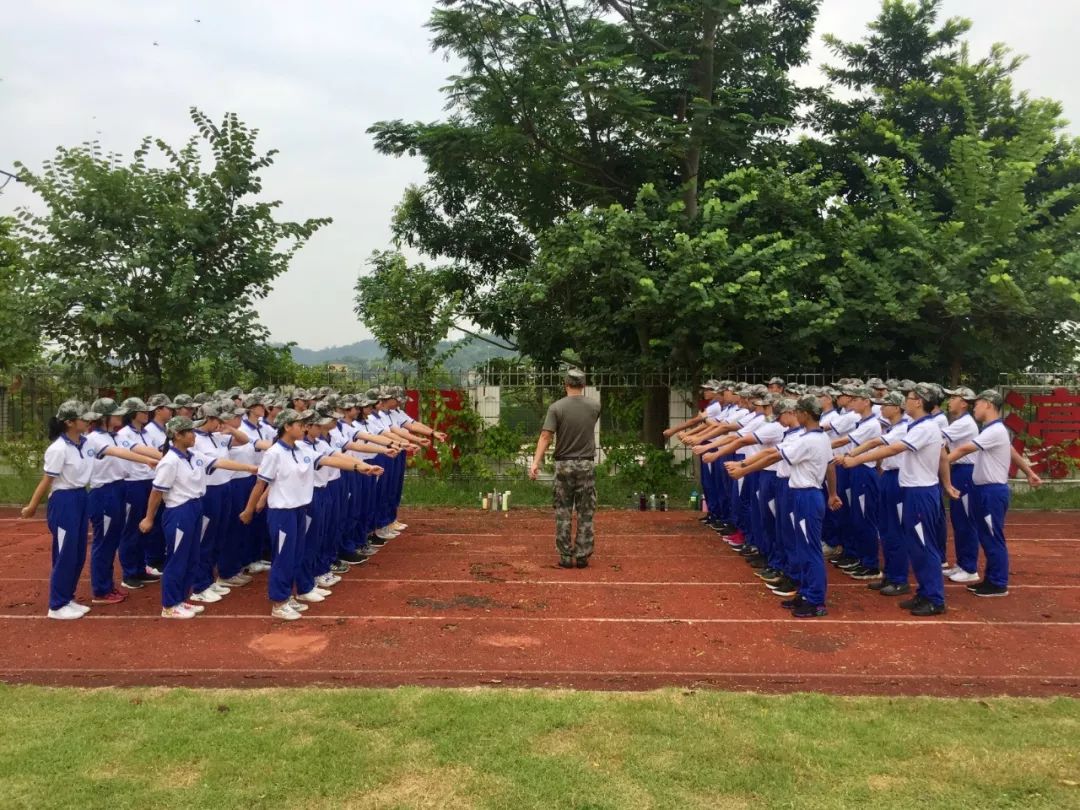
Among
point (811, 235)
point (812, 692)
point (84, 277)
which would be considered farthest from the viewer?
point (811, 235)

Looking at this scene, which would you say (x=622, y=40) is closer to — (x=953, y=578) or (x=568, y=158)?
(x=568, y=158)

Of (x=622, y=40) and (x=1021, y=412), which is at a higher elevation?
(x=622, y=40)

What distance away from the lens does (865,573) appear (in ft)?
26.8

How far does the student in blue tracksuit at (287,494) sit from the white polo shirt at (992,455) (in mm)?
5692

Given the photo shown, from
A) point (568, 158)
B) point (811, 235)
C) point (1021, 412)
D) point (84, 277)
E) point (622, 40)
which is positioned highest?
point (622, 40)

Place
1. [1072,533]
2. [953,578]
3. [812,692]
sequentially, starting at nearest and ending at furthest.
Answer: [812,692], [953,578], [1072,533]

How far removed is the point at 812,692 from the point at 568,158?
38.8 ft

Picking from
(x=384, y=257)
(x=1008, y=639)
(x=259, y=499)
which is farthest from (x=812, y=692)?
(x=384, y=257)

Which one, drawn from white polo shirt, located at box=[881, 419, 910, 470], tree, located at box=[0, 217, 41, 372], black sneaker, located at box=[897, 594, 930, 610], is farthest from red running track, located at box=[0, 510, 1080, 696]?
tree, located at box=[0, 217, 41, 372]

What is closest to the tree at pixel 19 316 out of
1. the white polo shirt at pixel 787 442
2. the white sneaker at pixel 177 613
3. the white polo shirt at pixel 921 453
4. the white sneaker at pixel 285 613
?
the white sneaker at pixel 177 613

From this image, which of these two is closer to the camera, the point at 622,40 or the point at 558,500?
the point at 558,500

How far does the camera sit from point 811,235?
1294 cm

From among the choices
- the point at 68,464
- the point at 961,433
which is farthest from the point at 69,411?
the point at 961,433

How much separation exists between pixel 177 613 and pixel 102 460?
1540 millimetres
